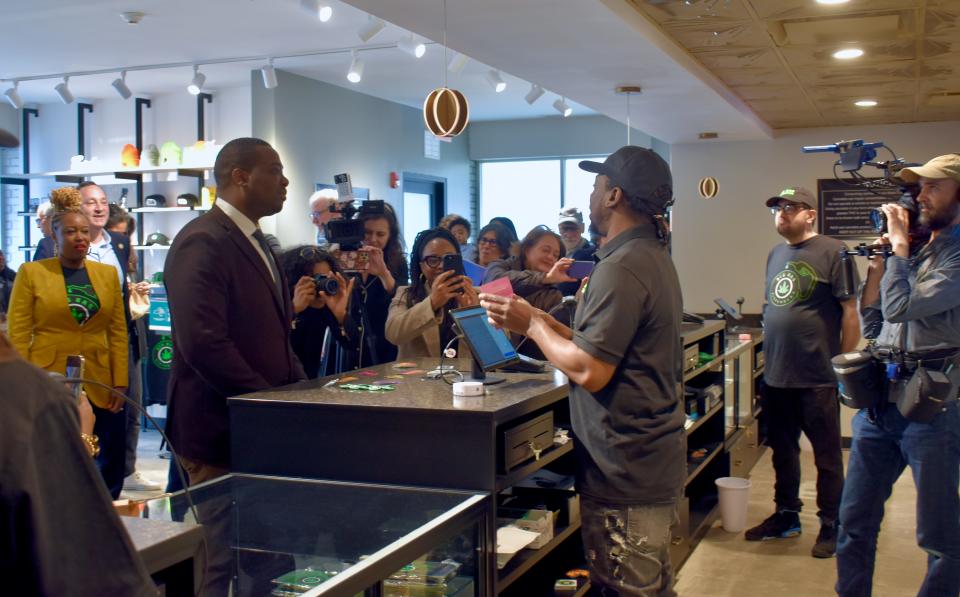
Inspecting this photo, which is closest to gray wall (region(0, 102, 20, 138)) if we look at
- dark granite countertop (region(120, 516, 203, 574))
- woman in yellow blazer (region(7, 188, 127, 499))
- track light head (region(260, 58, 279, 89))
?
track light head (region(260, 58, 279, 89))

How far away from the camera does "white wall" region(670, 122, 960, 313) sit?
7645 millimetres

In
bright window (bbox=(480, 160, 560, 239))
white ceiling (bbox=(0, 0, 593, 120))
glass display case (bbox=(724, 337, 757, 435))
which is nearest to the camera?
glass display case (bbox=(724, 337, 757, 435))

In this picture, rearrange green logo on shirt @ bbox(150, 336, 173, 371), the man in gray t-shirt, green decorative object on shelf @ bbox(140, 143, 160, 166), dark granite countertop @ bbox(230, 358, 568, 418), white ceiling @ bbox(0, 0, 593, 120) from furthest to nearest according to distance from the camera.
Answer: green decorative object on shelf @ bbox(140, 143, 160, 166) < green logo on shirt @ bbox(150, 336, 173, 371) < white ceiling @ bbox(0, 0, 593, 120) < the man in gray t-shirt < dark granite countertop @ bbox(230, 358, 568, 418)

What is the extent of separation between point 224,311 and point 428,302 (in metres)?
0.82

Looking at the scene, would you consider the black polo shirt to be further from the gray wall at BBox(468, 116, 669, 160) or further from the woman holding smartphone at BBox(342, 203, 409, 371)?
the gray wall at BBox(468, 116, 669, 160)

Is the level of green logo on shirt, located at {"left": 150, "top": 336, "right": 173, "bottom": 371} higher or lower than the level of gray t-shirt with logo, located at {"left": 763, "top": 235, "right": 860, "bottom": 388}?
lower

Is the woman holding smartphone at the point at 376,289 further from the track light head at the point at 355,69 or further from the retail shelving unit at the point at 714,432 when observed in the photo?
the track light head at the point at 355,69

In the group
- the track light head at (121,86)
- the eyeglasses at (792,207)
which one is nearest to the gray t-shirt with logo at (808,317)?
the eyeglasses at (792,207)

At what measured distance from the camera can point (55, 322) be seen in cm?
396

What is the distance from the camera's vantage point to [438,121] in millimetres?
4156

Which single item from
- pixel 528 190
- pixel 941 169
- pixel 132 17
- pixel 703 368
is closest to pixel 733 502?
pixel 703 368

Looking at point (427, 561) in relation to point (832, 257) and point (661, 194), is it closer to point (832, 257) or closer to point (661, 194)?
point (661, 194)

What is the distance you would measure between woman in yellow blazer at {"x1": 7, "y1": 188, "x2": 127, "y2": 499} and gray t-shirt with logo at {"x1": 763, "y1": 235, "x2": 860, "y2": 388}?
3163 mm

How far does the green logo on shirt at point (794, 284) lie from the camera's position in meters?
4.58
